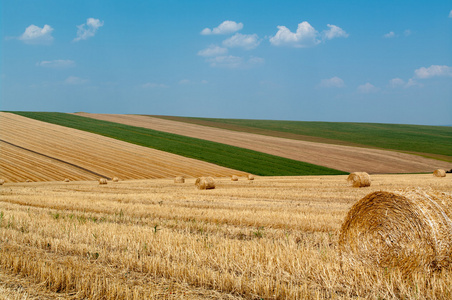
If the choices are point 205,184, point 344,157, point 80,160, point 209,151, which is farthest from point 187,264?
point 344,157

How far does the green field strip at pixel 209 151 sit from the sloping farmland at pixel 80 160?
7.63 feet

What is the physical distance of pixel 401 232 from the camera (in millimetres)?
5512

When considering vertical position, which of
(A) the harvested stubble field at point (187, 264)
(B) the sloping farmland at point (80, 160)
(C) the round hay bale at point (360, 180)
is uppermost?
(A) the harvested stubble field at point (187, 264)

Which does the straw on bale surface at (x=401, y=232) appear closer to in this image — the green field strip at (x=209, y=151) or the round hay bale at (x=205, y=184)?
the round hay bale at (x=205, y=184)

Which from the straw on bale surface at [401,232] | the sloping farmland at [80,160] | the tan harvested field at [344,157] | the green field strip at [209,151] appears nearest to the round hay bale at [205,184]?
the sloping farmland at [80,160]

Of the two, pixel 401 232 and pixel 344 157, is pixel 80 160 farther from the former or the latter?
pixel 401 232

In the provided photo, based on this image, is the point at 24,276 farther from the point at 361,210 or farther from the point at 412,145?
the point at 412,145

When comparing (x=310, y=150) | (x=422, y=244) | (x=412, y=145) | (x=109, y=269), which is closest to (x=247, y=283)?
(x=109, y=269)

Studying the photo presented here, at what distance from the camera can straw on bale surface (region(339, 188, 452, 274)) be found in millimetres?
5039

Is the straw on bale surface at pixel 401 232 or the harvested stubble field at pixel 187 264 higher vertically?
the straw on bale surface at pixel 401 232

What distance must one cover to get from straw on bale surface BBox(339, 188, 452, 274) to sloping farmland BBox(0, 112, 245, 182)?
25.0 metres

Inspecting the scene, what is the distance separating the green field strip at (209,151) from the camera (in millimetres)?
37344

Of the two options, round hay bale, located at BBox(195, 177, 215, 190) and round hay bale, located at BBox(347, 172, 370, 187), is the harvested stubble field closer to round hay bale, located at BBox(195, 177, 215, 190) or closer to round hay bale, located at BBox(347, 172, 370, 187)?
round hay bale, located at BBox(195, 177, 215, 190)

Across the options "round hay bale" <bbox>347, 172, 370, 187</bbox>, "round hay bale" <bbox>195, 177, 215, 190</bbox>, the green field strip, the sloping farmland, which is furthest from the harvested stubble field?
the green field strip
